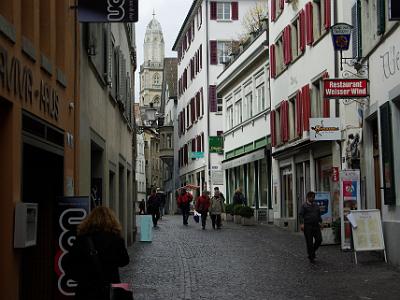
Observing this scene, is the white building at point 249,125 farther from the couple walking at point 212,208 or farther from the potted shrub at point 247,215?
the couple walking at point 212,208

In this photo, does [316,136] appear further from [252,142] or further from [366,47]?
[252,142]

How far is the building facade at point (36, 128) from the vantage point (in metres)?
8.10

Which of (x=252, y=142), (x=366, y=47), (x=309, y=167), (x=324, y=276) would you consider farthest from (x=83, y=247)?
(x=252, y=142)

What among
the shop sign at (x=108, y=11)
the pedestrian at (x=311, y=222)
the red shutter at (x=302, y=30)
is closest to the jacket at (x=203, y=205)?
the red shutter at (x=302, y=30)

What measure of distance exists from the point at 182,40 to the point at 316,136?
48.9m

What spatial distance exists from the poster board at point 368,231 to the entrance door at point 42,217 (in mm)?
8366

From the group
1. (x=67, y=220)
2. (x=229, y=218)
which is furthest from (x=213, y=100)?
(x=67, y=220)

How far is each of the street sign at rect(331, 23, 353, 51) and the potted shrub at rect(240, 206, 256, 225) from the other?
608 inches

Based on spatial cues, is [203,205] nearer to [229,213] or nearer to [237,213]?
[237,213]

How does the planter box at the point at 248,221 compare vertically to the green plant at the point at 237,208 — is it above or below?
below

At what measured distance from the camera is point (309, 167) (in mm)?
29172

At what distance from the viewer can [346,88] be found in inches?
760

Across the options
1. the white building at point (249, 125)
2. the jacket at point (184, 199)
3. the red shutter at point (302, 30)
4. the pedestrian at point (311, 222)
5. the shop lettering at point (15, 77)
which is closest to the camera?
the shop lettering at point (15, 77)

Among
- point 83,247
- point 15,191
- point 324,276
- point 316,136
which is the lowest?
point 324,276
